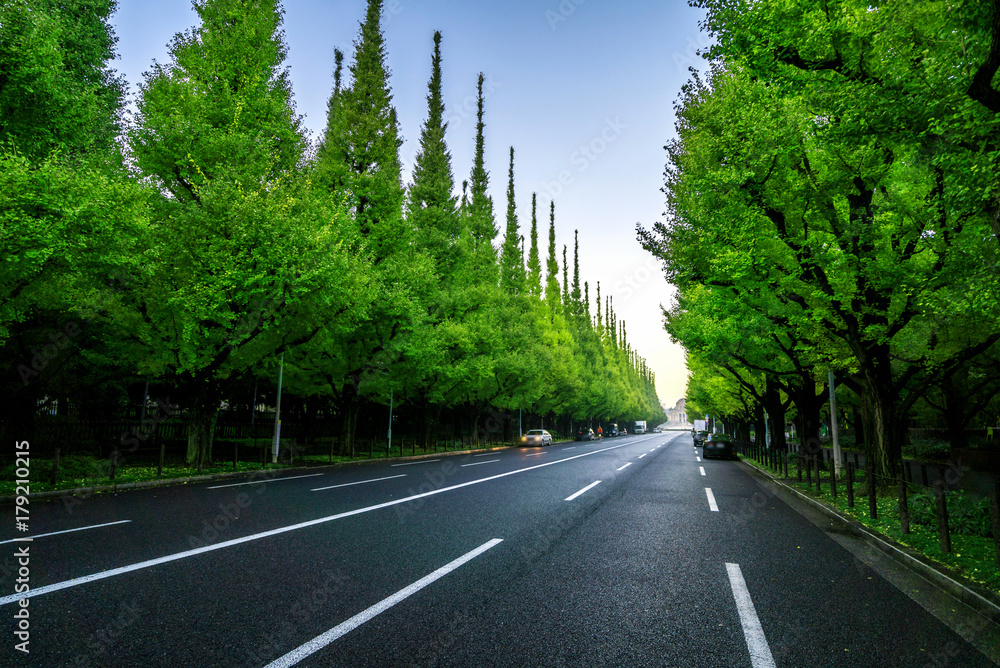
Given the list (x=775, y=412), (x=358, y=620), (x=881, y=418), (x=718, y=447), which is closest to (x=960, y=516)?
(x=881, y=418)

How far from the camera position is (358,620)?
3801 mm

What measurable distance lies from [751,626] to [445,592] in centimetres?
258

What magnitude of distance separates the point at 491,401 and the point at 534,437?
17.8 ft

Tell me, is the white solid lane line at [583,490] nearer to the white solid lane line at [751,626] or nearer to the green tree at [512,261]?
the white solid lane line at [751,626]

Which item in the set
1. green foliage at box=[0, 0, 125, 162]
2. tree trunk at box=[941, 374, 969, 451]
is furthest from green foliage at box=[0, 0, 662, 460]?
tree trunk at box=[941, 374, 969, 451]

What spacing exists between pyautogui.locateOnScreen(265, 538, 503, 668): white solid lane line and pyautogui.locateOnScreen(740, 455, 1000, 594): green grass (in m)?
5.38

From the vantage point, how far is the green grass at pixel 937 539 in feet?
17.8

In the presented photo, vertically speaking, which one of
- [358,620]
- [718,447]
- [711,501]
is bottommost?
[718,447]

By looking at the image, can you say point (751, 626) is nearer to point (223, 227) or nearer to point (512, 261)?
point (223, 227)

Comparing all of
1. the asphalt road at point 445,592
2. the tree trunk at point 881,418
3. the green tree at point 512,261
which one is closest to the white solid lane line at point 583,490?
the asphalt road at point 445,592

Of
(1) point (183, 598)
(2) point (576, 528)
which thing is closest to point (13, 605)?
(1) point (183, 598)

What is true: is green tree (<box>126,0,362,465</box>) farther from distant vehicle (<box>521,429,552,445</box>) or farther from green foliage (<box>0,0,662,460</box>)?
distant vehicle (<box>521,429,552,445</box>)

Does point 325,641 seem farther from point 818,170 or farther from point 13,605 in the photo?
point 818,170

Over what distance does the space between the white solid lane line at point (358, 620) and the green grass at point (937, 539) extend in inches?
212
